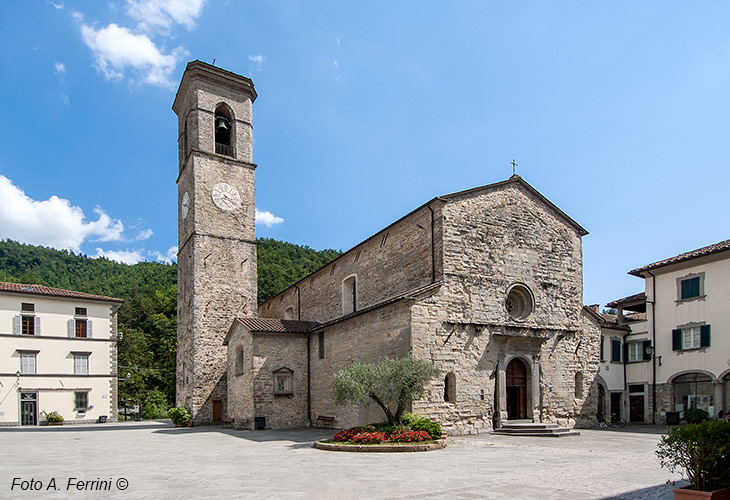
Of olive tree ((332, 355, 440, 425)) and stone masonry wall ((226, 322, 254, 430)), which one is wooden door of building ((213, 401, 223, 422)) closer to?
stone masonry wall ((226, 322, 254, 430))

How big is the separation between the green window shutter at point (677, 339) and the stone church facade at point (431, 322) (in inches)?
230

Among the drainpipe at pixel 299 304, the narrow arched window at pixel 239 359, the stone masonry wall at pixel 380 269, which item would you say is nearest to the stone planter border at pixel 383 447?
the stone masonry wall at pixel 380 269

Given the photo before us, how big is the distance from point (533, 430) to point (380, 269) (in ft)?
30.4

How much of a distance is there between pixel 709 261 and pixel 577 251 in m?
6.86

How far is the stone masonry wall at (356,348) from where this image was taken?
1930 cm

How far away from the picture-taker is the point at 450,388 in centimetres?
1947

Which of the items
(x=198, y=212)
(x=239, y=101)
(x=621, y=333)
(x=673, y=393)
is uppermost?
(x=239, y=101)

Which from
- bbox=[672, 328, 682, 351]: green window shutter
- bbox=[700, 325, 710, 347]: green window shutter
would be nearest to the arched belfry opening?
bbox=[672, 328, 682, 351]: green window shutter

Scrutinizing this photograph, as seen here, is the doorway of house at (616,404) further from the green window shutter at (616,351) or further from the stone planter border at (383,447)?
the stone planter border at (383,447)

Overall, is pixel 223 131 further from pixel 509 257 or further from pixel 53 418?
pixel 53 418

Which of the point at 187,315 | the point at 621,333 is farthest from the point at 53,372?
the point at 621,333

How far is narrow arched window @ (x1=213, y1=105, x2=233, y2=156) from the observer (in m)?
32.6

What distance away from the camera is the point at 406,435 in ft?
50.3

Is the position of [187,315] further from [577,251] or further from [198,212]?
[577,251]
